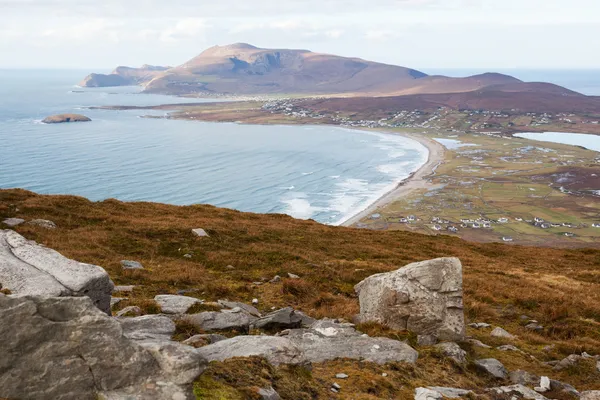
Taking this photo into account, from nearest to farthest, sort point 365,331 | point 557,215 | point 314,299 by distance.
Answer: point 365,331 → point 314,299 → point 557,215

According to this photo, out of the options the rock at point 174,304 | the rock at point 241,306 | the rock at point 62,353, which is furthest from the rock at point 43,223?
the rock at point 62,353

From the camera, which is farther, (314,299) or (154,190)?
(154,190)

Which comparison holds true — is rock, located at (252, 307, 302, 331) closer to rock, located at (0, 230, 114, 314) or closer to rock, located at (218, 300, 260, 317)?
rock, located at (218, 300, 260, 317)

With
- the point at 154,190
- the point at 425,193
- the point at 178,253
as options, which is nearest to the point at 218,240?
the point at 178,253

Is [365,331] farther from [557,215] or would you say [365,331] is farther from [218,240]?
[557,215]

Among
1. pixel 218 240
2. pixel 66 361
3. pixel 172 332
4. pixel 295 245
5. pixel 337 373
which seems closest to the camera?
pixel 66 361

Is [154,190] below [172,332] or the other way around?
below
